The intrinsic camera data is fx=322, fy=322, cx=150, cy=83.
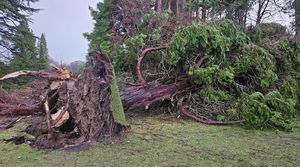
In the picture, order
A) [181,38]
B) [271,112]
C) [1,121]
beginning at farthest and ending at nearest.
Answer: [181,38] → [1,121] → [271,112]

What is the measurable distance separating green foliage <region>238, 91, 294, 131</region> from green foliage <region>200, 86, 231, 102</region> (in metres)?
0.68

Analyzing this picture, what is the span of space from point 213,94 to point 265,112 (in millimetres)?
1211

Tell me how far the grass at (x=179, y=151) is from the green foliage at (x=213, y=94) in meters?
1.05

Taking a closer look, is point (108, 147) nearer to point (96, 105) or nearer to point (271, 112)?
point (96, 105)

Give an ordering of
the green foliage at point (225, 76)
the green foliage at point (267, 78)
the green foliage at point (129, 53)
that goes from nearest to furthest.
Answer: the green foliage at point (225, 76)
the green foliage at point (267, 78)
the green foliage at point (129, 53)

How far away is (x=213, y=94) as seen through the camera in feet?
19.4

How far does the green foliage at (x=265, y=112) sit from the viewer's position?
492 cm

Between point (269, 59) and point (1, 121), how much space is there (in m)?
5.09

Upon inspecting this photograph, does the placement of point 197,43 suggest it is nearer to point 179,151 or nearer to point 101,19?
point 179,151

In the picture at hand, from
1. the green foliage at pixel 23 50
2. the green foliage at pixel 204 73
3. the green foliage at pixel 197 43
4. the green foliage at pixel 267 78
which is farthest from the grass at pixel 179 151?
the green foliage at pixel 23 50

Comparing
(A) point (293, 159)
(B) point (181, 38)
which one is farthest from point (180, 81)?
(A) point (293, 159)

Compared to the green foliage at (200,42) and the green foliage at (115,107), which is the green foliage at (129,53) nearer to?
the green foliage at (200,42)

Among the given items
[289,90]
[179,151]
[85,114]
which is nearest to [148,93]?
[85,114]

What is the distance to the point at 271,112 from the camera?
4941 millimetres
